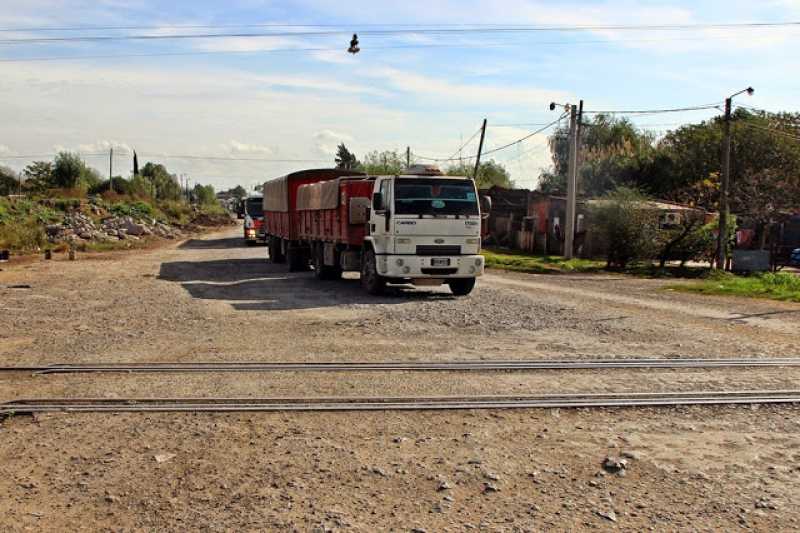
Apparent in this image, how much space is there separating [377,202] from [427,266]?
5.77 ft

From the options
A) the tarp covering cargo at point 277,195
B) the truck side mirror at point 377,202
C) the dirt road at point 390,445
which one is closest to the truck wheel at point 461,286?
the truck side mirror at point 377,202

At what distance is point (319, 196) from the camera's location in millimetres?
20828

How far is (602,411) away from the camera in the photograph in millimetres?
7125

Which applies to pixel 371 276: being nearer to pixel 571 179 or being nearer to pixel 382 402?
pixel 382 402

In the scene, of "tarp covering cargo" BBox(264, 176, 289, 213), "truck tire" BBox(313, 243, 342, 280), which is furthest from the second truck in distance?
"tarp covering cargo" BBox(264, 176, 289, 213)

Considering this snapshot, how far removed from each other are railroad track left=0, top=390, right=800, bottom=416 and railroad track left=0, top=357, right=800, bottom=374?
1399 millimetres

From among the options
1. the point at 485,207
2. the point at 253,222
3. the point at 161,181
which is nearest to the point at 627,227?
the point at 485,207

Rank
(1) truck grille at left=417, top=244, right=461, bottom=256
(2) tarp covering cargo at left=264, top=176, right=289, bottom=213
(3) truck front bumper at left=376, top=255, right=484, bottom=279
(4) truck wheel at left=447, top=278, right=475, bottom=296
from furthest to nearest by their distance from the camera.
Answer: (2) tarp covering cargo at left=264, top=176, right=289, bottom=213 → (4) truck wheel at left=447, top=278, right=475, bottom=296 → (1) truck grille at left=417, top=244, right=461, bottom=256 → (3) truck front bumper at left=376, top=255, right=484, bottom=279

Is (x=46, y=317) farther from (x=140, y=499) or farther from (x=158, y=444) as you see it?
(x=140, y=499)

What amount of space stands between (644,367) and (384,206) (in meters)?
8.13

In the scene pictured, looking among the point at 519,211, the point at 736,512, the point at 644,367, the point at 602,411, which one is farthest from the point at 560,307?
the point at 519,211

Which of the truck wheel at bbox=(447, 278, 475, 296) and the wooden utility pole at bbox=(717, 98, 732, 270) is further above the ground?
the wooden utility pole at bbox=(717, 98, 732, 270)

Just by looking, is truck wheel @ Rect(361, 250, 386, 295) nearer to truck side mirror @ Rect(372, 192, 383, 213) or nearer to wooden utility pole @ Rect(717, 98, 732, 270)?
truck side mirror @ Rect(372, 192, 383, 213)

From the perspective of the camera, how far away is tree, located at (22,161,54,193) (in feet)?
257
